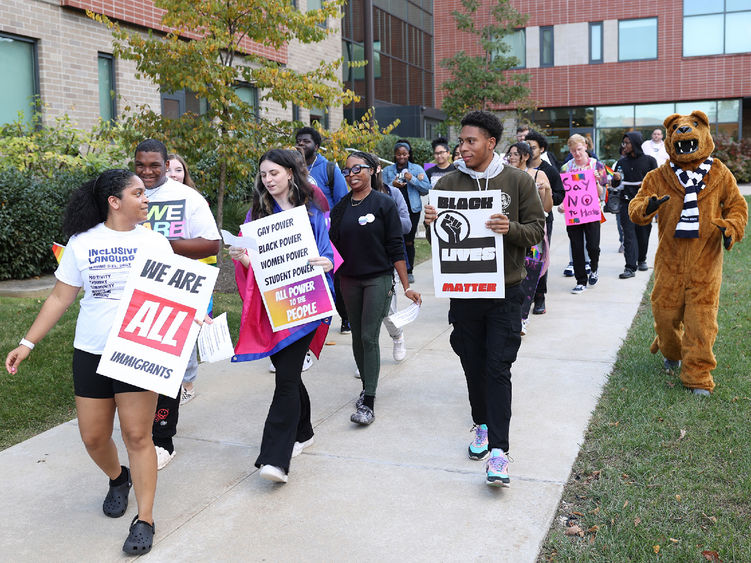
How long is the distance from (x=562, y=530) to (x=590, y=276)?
7712 millimetres

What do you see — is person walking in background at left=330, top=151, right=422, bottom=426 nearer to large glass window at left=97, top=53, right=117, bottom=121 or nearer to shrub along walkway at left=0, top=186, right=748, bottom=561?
shrub along walkway at left=0, top=186, right=748, bottom=561

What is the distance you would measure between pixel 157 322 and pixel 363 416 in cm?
225

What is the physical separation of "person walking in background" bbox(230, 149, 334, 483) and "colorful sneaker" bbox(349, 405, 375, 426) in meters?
0.68

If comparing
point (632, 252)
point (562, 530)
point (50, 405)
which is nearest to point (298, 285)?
point (562, 530)

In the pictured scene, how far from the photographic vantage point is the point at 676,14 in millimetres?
33250

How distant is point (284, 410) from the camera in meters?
4.69

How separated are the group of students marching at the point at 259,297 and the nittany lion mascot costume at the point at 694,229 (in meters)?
1.94

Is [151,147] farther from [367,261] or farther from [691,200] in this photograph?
[691,200]

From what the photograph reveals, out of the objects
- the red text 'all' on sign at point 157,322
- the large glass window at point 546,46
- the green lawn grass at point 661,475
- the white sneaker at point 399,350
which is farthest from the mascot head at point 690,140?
the large glass window at point 546,46

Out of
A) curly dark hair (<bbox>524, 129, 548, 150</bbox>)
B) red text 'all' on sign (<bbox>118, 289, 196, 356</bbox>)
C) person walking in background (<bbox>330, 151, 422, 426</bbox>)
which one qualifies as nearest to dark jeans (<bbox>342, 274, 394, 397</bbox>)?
person walking in background (<bbox>330, 151, 422, 426</bbox>)

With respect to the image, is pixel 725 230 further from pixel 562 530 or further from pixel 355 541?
pixel 355 541

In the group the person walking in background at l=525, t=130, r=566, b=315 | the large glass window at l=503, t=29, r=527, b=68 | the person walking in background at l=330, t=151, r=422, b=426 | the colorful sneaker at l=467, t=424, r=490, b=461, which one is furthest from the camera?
the large glass window at l=503, t=29, r=527, b=68

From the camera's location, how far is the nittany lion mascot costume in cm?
605

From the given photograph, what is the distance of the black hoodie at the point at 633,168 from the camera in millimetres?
11695
